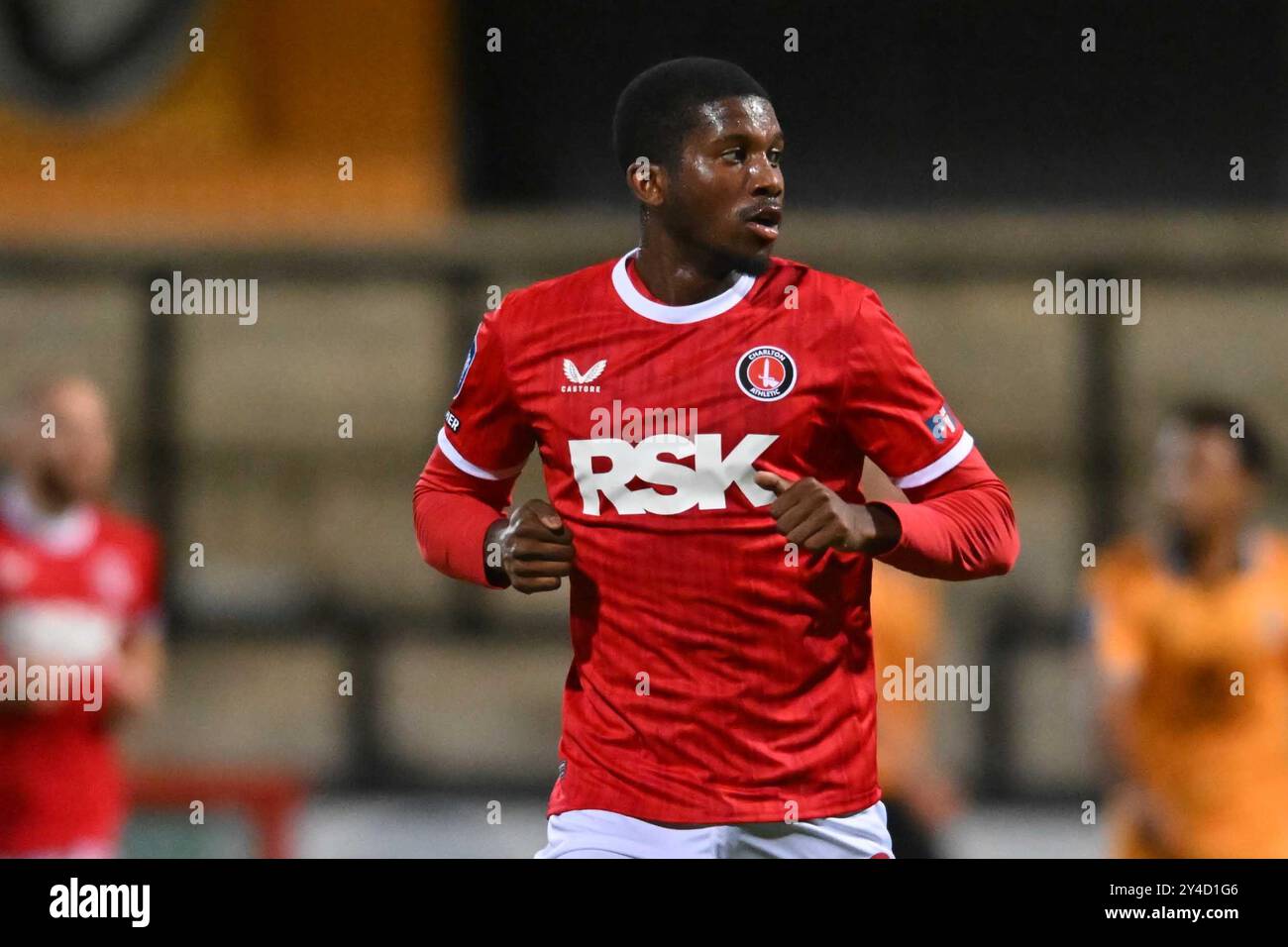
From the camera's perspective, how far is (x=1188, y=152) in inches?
284

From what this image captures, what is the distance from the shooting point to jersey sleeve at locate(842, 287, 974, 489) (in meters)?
3.00

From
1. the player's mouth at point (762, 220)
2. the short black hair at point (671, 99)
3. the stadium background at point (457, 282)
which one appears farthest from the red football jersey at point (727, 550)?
the stadium background at point (457, 282)

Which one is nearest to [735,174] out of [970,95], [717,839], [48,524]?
[717,839]

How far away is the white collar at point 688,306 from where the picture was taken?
3.11 meters

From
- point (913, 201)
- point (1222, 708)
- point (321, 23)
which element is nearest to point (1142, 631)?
point (1222, 708)

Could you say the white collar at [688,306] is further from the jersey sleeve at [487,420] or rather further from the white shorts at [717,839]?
the white shorts at [717,839]

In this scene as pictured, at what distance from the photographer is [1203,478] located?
16.4 ft

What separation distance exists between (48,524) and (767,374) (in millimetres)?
2949

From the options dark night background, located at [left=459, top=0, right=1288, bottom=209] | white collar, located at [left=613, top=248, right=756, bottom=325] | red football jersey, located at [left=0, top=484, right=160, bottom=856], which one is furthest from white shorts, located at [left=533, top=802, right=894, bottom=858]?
dark night background, located at [left=459, top=0, right=1288, bottom=209]

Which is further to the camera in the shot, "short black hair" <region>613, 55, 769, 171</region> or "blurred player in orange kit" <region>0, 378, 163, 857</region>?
"blurred player in orange kit" <region>0, 378, 163, 857</region>

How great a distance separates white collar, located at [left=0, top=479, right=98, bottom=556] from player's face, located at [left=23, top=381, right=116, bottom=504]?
5 centimetres

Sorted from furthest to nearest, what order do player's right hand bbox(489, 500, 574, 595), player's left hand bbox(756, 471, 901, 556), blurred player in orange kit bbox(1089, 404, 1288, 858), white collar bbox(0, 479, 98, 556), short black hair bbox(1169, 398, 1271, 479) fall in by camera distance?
white collar bbox(0, 479, 98, 556)
short black hair bbox(1169, 398, 1271, 479)
blurred player in orange kit bbox(1089, 404, 1288, 858)
player's right hand bbox(489, 500, 574, 595)
player's left hand bbox(756, 471, 901, 556)

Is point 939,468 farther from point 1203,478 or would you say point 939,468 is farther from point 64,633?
point 64,633

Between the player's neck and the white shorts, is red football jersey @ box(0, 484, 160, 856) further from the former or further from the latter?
the player's neck
